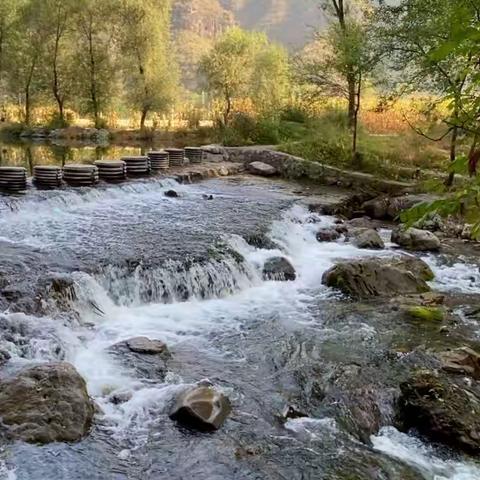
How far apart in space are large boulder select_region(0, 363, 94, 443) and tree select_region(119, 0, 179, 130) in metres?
25.1

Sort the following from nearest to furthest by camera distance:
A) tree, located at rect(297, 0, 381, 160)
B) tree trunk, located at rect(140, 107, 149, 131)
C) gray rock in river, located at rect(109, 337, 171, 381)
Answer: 1. gray rock in river, located at rect(109, 337, 171, 381)
2. tree, located at rect(297, 0, 381, 160)
3. tree trunk, located at rect(140, 107, 149, 131)

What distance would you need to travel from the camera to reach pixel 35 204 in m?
10.7

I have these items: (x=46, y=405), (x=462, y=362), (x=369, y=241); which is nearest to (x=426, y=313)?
(x=462, y=362)

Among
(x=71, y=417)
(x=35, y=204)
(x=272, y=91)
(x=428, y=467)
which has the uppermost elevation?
(x=272, y=91)

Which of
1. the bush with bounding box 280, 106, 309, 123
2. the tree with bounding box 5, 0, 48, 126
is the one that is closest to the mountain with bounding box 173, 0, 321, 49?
the tree with bounding box 5, 0, 48, 126

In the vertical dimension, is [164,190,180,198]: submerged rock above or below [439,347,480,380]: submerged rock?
above

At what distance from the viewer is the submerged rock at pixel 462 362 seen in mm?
5762

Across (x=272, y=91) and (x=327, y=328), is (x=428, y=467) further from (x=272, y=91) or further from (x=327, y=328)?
(x=272, y=91)

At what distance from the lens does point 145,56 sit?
2828 centimetres

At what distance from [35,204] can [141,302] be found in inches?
168

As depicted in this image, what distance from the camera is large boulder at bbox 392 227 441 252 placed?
10.9m

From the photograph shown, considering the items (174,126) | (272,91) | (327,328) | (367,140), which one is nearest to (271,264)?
(327,328)

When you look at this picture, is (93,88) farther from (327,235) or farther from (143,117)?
(327,235)

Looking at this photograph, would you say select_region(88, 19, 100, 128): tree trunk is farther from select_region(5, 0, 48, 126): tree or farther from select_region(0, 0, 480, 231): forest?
select_region(5, 0, 48, 126): tree
